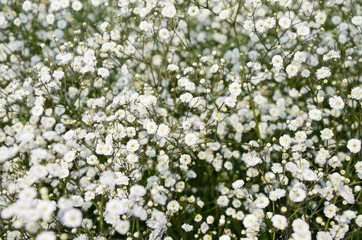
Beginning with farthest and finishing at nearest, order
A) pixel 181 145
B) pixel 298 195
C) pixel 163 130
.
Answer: pixel 181 145
pixel 163 130
pixel 298 195

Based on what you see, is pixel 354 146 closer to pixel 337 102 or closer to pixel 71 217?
pixel 337 102

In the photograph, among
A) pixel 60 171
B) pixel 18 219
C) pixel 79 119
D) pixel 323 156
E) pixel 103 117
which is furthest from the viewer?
pixel 79 119

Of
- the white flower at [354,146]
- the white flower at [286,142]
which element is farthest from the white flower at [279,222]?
the white flower at [354,146]

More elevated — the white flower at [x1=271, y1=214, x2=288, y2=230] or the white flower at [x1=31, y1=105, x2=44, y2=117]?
the white flower at [x1=31, y1=105, x2=44, y2=117]

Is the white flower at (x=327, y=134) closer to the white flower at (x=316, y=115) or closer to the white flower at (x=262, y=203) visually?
the white flower at (x=316, y=115)

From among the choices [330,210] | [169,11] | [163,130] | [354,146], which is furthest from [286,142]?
[169,11]

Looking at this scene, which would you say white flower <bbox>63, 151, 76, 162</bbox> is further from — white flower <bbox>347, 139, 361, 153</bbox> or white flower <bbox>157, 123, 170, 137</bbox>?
white flower <bbox>347, 139, 361, 153</bbox>

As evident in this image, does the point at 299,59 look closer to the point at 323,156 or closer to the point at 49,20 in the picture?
the point at 323,156

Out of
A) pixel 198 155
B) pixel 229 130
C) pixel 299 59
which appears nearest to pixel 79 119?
pixel 198 155

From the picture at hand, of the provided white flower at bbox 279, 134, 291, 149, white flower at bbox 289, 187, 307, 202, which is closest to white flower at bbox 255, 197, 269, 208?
white flower at bbox 289, 187, 307, 202
